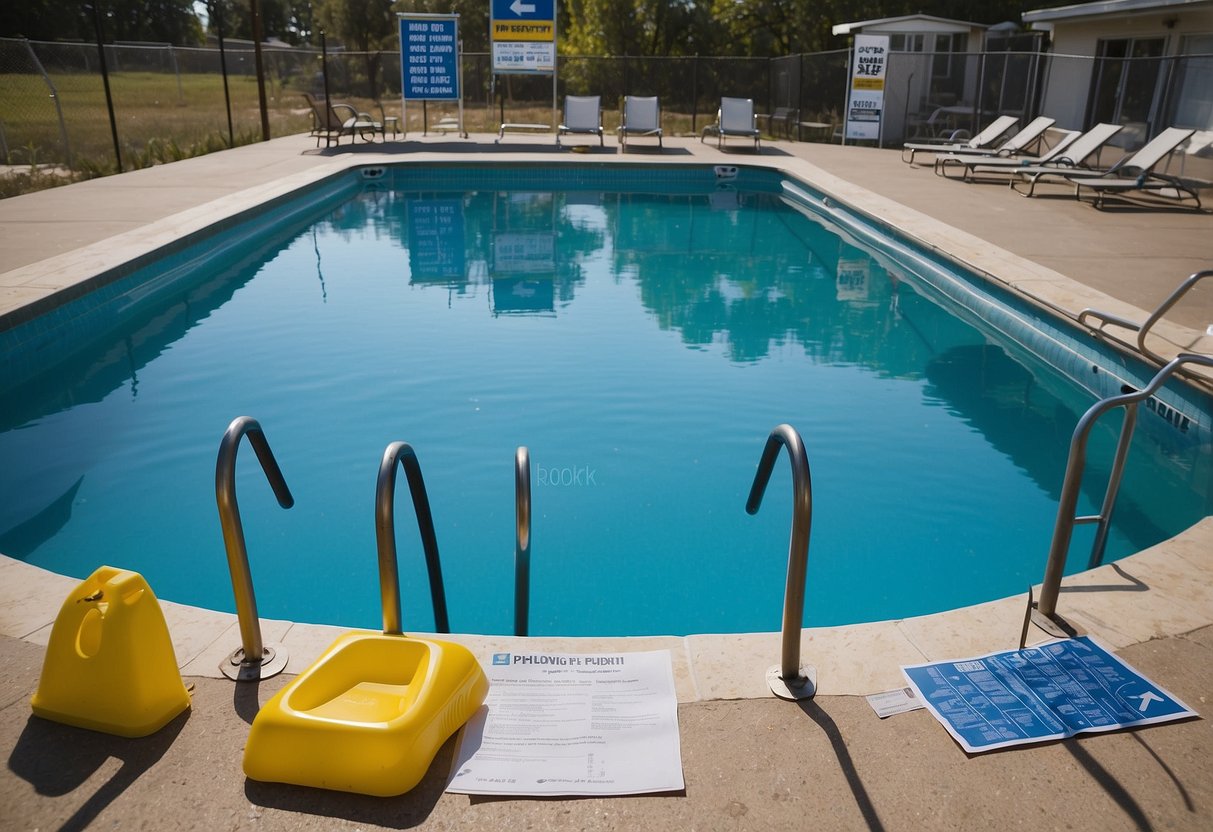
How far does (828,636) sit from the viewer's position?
278 centimetres

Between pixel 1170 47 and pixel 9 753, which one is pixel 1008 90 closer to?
pixel 1170 47

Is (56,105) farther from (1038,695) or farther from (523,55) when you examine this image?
(1038,695)

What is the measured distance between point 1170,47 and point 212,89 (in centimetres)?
1773

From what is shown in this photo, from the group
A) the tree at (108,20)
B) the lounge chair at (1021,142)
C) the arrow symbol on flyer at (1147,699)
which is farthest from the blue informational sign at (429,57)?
the tree at (108,20)

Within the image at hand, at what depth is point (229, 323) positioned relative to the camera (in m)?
7.60

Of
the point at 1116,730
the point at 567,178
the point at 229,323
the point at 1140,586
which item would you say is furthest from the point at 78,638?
the point at 567,178

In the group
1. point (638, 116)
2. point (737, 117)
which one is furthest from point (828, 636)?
point (737, 117)

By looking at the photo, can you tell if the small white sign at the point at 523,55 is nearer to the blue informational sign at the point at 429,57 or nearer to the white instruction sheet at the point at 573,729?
the blue informational sign at the point at 429,57

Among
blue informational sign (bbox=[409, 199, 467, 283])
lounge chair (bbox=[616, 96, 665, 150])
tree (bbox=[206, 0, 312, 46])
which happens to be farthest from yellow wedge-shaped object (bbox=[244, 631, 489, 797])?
tree (bbox=[206, 0, 312, 46])

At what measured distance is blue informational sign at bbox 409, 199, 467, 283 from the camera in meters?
9.37

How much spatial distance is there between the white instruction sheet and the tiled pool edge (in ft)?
0.28

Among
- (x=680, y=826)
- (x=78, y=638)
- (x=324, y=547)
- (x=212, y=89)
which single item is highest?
(x=212, y=89)

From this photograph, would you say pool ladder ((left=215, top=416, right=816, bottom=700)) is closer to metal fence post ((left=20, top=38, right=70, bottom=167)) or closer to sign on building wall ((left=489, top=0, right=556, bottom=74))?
metal fence post ((left=20, top=38, right=70, bottom=167))

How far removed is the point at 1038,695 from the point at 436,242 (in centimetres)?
940
